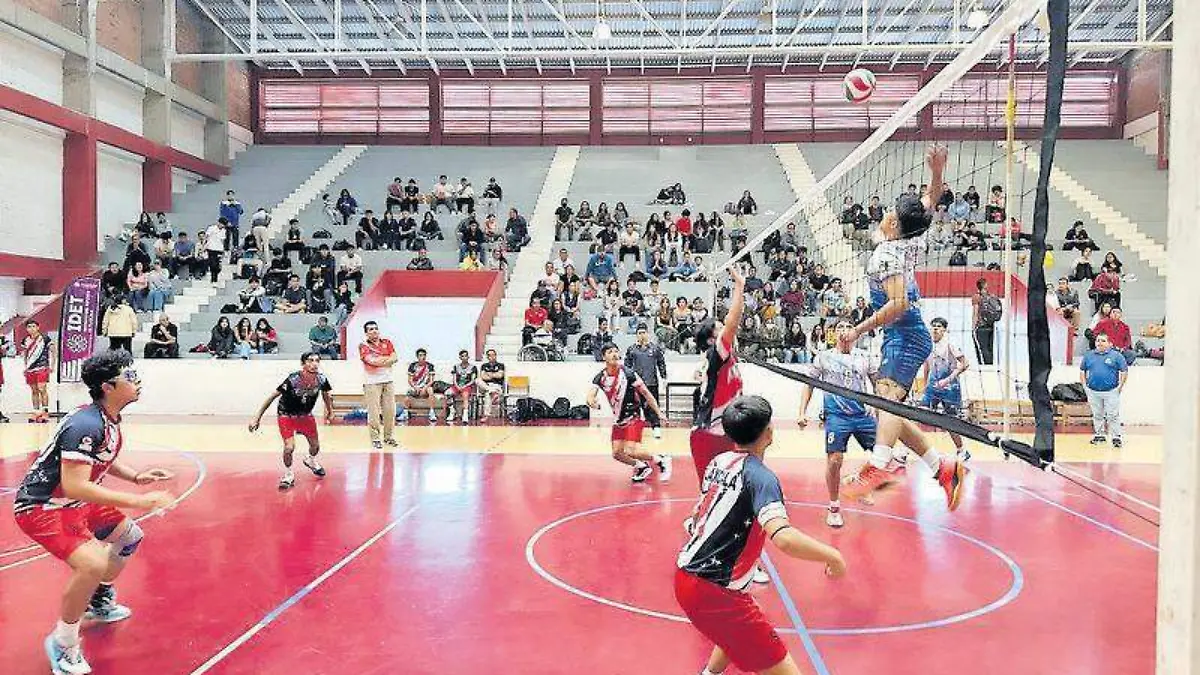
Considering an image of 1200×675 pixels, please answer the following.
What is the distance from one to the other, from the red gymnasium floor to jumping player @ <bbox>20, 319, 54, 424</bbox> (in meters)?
7.79

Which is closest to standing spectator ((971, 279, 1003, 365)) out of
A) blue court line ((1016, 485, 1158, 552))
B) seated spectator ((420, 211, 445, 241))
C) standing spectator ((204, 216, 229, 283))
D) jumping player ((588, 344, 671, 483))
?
blue court line ((1016, 485, 1158, 552))

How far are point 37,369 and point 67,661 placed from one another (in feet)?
41.4

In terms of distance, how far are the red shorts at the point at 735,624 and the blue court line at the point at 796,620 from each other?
116 cm

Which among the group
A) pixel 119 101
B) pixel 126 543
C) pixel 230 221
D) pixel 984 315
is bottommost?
pixel 126 543

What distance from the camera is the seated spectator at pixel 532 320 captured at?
687 inches

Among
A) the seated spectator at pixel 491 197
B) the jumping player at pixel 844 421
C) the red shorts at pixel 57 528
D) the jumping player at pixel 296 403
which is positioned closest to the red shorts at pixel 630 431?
the jumping player at pixel 844 421

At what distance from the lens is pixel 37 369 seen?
1491 cm

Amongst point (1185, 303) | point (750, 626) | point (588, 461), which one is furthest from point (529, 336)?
point (1185, 303)

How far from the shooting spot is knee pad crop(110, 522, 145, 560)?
505cm

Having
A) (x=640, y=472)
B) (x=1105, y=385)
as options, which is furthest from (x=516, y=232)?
(x=1105, y=385)

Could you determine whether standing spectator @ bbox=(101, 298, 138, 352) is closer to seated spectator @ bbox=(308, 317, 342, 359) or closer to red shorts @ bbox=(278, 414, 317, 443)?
seated spectator @ bbox=(308, 317, 342, 359)

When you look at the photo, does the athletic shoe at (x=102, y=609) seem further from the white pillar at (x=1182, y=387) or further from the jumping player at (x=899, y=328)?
the white pillar at (x=1182, y=387)

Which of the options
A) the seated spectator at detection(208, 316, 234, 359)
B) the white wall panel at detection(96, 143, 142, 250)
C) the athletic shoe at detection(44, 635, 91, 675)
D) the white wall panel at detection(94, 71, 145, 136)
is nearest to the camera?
the athletic shoe at detection(44, 635, 91, 675)

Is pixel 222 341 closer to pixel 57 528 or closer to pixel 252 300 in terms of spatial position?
pixel 252 300
